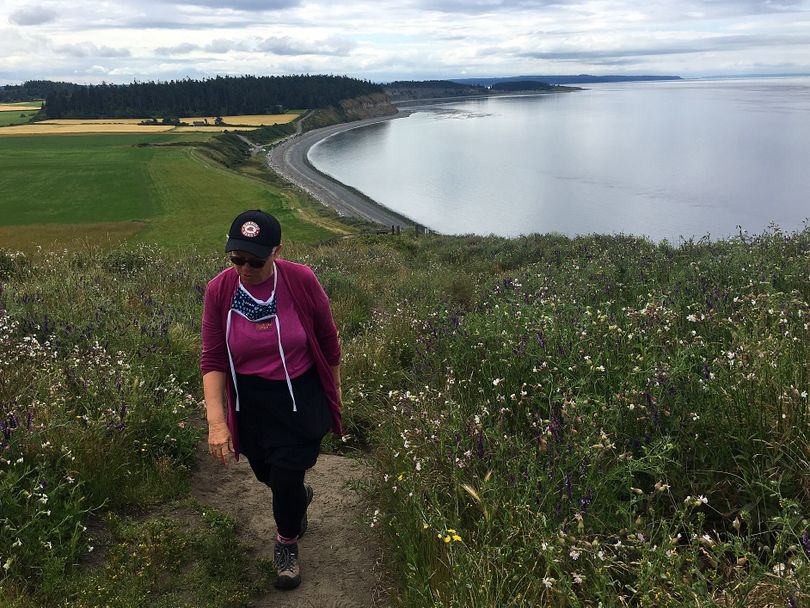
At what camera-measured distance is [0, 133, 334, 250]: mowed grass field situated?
48500 mm

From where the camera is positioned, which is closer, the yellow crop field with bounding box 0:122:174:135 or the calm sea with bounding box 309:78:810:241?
the calm sea with bounding box 309:78:810:241

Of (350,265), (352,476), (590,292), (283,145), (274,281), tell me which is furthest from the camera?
(283,145)

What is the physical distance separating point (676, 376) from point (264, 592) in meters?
2.78

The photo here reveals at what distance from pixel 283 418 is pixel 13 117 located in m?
197

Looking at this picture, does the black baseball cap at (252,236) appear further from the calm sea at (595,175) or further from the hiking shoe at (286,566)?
the calm sea at (595,175)

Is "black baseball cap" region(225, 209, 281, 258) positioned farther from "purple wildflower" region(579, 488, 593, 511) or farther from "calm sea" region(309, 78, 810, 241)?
"calm sea" region(309, 78, 810, 241)

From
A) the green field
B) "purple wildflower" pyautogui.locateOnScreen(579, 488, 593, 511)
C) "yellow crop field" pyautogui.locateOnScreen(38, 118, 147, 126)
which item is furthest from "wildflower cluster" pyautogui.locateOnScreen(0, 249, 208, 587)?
"yellow crop field" pyautogui.locateOnScreen(38, 118, 147, 126)

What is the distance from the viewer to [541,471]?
117 inches

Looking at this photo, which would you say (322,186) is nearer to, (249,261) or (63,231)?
(63,231)

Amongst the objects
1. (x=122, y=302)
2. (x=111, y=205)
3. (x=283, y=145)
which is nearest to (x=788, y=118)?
(x=283, y=145)

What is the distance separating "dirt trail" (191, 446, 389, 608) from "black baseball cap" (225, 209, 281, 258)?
75.7 inches

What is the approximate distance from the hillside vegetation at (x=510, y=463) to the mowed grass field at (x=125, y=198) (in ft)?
107

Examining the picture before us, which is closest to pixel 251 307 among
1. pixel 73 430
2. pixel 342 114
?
pixel 73 430

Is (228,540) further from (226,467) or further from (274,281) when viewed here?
(274,281)
